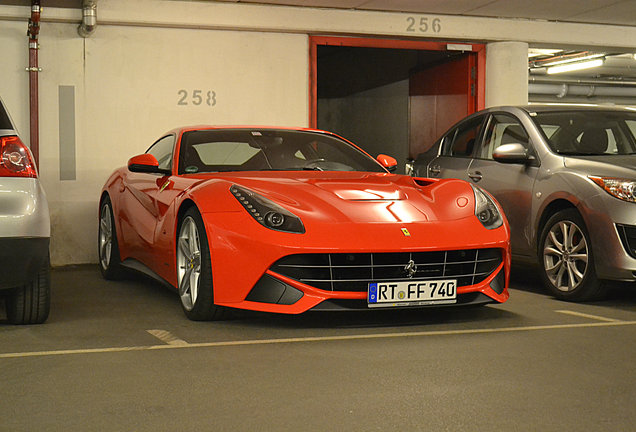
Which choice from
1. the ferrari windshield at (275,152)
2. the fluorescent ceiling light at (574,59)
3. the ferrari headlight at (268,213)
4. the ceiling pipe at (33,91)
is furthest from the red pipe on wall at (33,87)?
the fluorescent ceiling light at (574,59)

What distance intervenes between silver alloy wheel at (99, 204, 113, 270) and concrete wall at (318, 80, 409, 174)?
22.3 feet

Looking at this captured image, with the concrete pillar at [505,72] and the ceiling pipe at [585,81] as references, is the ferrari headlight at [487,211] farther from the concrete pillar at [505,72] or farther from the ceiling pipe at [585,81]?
the ceiling pipe at [585,81]

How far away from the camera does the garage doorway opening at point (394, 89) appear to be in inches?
428

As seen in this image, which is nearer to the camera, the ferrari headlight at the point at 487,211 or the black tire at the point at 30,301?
the black tire at the point at 30,301

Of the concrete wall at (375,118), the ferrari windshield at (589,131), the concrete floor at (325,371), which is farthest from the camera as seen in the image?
the concrete wall at (375,118)

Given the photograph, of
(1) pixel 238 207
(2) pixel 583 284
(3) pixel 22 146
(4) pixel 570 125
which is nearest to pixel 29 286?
(3) pixel 22 146

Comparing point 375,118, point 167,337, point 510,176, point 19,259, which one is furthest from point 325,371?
point 375,118

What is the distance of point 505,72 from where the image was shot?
10828 millimetres

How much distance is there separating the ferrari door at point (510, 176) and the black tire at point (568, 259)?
0.26m

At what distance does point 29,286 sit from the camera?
4887mm

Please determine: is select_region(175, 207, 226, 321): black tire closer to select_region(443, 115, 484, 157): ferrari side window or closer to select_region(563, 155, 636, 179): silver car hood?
select_region(563, 155, 636, 179): silver car hood

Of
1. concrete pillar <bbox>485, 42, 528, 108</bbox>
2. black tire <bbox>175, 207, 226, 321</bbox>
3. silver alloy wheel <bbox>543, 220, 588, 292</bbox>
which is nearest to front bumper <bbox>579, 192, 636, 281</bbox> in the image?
silver alloy wheel <bbox>543, 220, 588, 292</bbox>

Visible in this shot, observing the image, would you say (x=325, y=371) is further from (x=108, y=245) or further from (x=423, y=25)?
(x=423, y=25)

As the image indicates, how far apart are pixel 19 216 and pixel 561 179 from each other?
369 cm
